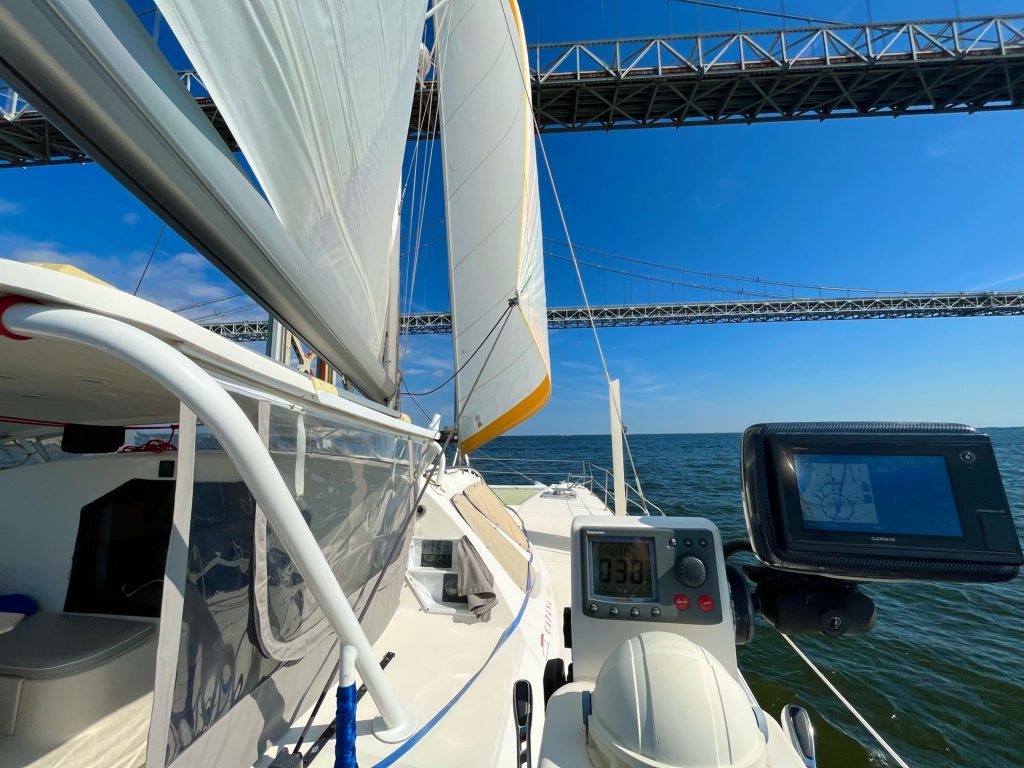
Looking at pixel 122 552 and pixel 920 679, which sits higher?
pixel 122 552

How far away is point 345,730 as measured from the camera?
0.91 m

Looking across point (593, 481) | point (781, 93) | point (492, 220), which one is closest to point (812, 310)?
point (781, 93)

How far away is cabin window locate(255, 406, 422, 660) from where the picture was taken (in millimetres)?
1149

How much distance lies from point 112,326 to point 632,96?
25572mm

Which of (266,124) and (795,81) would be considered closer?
(266,124)

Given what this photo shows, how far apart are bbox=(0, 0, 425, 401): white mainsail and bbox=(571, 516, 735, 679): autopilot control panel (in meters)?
1.19

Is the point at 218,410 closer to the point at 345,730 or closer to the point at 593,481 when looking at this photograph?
the point at 345,730

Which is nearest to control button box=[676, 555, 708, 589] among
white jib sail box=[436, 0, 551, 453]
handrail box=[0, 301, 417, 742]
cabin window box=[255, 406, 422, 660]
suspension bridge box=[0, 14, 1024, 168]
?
handrail box=[0, 301, 417, 742]

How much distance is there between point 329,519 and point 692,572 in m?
1.12

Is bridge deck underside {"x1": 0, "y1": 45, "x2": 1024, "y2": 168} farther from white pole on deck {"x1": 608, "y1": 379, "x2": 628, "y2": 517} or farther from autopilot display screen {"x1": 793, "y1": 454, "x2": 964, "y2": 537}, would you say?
autopilot display screen {"x1": 793, "y1": 454, "x2": 964, "y2": 537}

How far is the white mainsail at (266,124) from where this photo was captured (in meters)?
0.69

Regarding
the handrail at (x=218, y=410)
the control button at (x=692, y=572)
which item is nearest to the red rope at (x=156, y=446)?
the handrail at (x=218, y=410)

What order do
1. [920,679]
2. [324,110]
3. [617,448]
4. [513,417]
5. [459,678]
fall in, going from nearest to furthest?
[324,110] < [459,678] < [513,417] < [920,679] < [617,448]

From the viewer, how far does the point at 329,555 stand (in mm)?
1429
